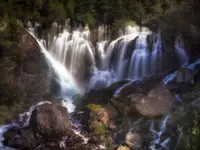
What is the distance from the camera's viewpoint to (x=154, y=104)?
10961mm

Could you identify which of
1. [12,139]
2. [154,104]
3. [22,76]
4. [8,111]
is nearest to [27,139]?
[12,139]

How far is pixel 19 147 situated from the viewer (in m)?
9.68

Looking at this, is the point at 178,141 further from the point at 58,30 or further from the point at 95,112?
the point at 58,30

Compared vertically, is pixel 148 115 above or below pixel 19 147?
above

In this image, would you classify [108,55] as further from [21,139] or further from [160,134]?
[21,139]

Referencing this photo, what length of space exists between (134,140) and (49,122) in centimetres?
301

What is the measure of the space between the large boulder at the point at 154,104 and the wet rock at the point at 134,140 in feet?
4.20

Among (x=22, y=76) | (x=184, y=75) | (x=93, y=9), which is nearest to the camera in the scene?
(x=22, y=76)

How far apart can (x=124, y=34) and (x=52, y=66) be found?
4846 millimetres

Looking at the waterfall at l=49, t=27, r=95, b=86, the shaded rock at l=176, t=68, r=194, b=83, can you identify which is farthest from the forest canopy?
the shaded rock at l=176, t=68, r=194, b=83

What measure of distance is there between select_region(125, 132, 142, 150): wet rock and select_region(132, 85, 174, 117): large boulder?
1281 millimetres

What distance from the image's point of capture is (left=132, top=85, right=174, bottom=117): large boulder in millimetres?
10859

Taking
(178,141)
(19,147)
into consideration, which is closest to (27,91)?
(19,147)

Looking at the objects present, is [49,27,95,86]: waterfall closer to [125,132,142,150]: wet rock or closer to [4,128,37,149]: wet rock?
[4,128,37,149]: wet rock
